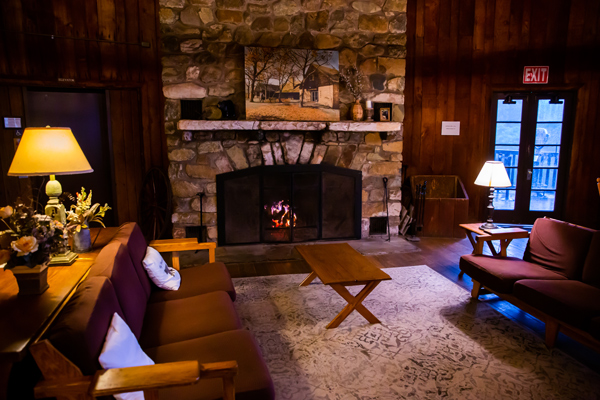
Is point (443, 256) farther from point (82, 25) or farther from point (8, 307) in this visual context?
point (82, 25)

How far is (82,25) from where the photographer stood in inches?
196

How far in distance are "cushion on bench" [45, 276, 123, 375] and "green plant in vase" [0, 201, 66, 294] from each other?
0.29 metres

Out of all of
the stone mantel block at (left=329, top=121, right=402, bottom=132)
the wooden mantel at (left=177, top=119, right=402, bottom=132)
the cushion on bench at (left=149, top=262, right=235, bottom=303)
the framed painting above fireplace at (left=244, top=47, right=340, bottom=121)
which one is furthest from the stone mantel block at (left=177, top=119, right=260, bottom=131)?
the cushion on bench at (left=149, top=262, right=235, bottom=303)

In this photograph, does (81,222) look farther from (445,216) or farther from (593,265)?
(445,216)

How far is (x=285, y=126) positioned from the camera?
4805 mm

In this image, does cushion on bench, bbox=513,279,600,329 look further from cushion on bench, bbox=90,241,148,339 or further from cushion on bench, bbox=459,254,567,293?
cushion on bench, bbox=90,241,148,339

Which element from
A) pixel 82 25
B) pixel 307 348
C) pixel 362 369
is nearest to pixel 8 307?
pixel 307 348

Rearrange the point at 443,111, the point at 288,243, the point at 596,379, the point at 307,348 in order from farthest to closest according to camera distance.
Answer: the point at 443,111, the point at 288,243, the point at 307,348, the point at 596,379

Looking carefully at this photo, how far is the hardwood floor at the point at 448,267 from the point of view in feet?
9.16

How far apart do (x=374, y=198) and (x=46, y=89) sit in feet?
14.1

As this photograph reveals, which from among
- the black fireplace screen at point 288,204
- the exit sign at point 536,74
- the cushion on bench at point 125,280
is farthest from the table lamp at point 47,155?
the exit sign at point 536,74

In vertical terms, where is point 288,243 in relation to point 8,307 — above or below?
below

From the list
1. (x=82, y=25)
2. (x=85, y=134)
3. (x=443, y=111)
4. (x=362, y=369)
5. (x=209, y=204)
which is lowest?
(x=362, y=369)

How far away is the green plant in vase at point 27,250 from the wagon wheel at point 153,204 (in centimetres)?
334
